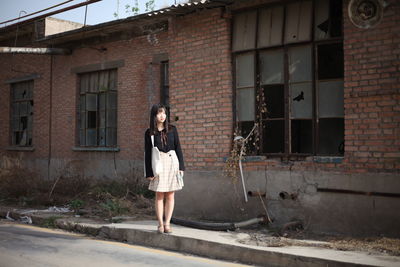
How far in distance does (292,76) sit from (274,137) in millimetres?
1090

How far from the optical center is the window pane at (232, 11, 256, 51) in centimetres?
802

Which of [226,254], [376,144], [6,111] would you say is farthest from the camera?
[6,111]

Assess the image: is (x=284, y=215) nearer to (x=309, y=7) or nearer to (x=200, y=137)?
(x=200, y=137)

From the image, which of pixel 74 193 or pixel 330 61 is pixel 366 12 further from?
pixel 74 193

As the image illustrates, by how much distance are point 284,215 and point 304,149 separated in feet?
3.76

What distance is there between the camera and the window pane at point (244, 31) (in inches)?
316

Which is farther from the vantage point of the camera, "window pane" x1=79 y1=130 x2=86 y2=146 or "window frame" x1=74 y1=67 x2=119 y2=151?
"window pane" x1=79 y1=130 x2=86 y2=146

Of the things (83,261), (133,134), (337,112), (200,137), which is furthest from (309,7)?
(133,134)

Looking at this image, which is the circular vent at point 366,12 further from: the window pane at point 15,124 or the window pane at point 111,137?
the window pane at point 15,124

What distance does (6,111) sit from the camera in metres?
17.7

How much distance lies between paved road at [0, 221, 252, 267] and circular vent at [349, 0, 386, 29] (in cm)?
401

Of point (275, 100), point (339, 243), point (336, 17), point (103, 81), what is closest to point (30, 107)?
point (103, 81)

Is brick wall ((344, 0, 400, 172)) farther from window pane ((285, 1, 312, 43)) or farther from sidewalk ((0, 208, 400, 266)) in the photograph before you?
sidewalk ((0, 208, 400, 266))

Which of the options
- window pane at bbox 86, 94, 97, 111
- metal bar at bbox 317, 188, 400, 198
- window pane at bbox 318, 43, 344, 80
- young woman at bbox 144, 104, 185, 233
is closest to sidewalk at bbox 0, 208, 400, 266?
young woman at bbox 144, 104, 185, 233
